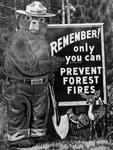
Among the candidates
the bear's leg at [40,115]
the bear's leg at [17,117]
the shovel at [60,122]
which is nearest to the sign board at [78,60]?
the shovel at [60,122]

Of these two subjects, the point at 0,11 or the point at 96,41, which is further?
the point at 0,11

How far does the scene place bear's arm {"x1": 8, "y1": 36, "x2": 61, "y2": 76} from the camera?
197 inches

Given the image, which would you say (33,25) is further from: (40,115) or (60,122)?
(60,122)

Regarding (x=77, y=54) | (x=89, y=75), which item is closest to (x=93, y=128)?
(x=89, y=75)

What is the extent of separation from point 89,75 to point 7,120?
167 cm

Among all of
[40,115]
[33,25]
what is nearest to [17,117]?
[40,115]

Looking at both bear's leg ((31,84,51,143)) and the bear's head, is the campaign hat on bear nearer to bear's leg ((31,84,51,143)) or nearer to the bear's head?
the bear's head

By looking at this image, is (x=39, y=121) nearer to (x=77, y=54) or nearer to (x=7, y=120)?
(x=7, y=120)

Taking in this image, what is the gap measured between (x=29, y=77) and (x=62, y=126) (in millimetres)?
1047

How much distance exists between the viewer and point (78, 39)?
522 cm

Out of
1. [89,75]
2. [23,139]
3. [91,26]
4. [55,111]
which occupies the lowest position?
[23,139]

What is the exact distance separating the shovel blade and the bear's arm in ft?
2.99

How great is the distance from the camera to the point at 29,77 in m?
5.08

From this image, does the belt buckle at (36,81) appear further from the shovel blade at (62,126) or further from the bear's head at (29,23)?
the bear's head at (29,23)
